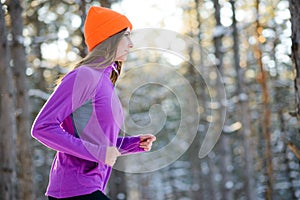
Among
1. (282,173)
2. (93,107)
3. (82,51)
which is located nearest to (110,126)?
(93,107)

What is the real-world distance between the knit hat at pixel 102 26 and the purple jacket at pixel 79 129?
0.71ft

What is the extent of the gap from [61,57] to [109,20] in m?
16.9

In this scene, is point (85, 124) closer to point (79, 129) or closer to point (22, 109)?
point (79, 129)

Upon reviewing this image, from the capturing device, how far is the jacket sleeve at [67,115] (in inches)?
110

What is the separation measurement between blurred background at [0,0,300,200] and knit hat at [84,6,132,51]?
15.0 inches

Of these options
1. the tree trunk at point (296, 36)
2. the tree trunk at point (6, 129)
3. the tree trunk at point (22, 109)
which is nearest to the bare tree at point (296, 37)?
the tree trunk at point (296, 36)

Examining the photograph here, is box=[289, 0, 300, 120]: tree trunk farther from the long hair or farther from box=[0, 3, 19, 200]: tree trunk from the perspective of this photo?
box=[0, 3, 19, 200]: tree trunk

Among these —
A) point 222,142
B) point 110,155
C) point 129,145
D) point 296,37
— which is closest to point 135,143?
point 129,145

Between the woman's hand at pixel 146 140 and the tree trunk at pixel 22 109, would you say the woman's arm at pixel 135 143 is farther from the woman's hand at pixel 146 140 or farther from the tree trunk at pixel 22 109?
the tree trunk at pixel 22 109

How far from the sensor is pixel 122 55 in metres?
3.13

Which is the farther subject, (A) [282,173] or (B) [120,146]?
(A) [282,173]

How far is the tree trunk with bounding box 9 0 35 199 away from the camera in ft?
35.2

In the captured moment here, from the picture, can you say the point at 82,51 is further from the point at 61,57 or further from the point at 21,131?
the point at 61,57

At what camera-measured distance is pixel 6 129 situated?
8.69 m
